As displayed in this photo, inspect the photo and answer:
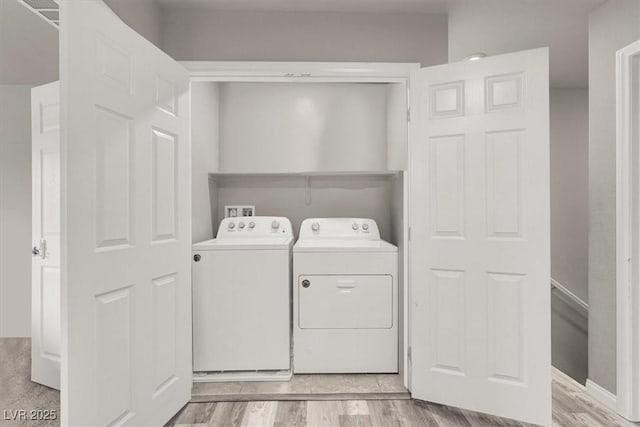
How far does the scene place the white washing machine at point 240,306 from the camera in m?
2.55

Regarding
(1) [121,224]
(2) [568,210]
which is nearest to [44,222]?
(1) [121,224]

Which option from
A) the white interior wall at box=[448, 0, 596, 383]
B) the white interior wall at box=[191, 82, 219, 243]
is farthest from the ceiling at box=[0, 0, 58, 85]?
the white interior wall at box=[448, 0, 596, 383]

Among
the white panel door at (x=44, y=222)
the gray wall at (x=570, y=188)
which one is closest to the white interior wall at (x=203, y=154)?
the white panel door at (x=44, y=222)

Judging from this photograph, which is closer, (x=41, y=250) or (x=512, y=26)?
(x=41, y=250)

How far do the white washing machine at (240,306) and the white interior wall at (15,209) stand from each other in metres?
1.25

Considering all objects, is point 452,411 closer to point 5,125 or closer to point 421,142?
point 421,142

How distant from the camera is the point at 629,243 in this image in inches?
81.0

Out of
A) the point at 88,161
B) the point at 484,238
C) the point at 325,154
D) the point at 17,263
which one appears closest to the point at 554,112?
the point at 325,154

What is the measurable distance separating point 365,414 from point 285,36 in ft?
7.59

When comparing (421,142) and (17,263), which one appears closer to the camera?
(17,263)

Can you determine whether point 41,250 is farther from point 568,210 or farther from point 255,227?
point 568,210

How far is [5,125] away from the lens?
48.4 inches

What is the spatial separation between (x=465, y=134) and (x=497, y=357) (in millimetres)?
1204

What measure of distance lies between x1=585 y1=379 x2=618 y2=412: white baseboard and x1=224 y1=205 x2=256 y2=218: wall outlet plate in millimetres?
2699
